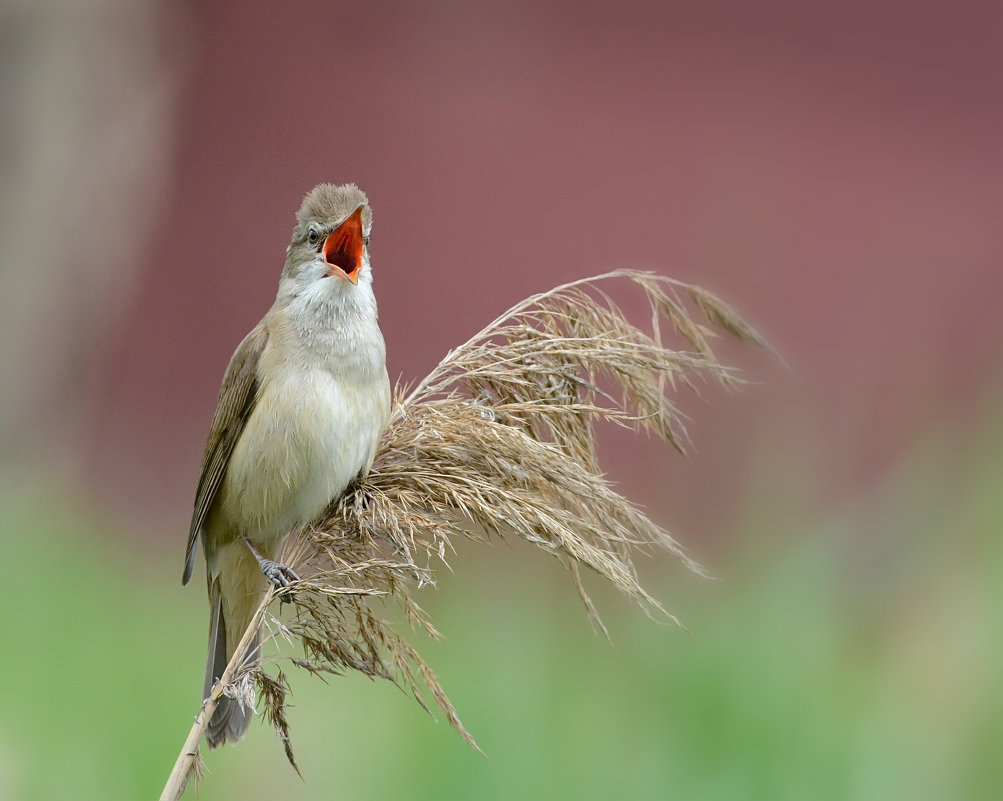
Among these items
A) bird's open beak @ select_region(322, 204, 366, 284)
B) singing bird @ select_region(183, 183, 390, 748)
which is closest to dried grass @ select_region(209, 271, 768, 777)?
singing bird @ select_region(183, 183, 390, 748)

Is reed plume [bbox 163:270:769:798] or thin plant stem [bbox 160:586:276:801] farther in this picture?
reed plume [bbox 163:270:769:798]

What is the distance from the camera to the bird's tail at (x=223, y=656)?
7.09 ft

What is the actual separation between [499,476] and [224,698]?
2.13 feet

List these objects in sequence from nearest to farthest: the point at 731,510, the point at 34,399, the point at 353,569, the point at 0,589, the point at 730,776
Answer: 1. the point at 353,569
2. the point at 730,776
3. the point at 731,510
4. the point at 0,589
5. the point at 34,399

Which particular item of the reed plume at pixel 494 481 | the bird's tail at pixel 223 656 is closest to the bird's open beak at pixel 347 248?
the reed plume at pixel 494 481

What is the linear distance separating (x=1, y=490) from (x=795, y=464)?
2.21 m

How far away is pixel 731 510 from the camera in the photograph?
7.75 feet

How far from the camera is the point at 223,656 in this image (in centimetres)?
233

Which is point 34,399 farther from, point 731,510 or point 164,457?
point 731,510

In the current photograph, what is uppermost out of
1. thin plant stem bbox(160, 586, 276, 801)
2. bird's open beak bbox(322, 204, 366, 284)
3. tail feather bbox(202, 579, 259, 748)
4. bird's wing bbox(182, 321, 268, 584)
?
bird's open beak bbox(322, 204, 366, 284)

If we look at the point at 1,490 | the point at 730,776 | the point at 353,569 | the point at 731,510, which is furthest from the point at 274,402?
the point at 1,490

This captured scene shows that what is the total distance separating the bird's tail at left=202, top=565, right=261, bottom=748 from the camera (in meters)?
2.16

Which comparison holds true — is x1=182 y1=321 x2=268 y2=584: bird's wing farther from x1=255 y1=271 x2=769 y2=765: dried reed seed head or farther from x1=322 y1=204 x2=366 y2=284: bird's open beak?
x1=255 y1=271 x2=769 y2=765: dried reed seed head

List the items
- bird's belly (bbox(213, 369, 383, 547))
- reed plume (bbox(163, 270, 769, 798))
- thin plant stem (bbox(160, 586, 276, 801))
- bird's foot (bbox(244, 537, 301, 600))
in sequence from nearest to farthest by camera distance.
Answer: thin plant stem (bbox(160, 586, 276, 801)) → reed plume (bbox(163, 270, 769, 798)) → bird's foot (bbox(244, 537, 301, 600)) → bird's belly (bbox(213, 369, 383, 547))
